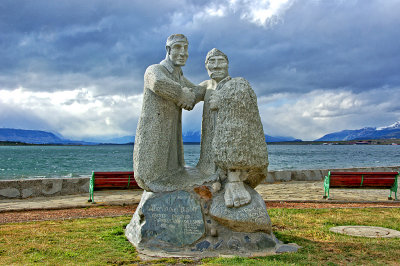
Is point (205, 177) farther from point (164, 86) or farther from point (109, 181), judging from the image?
point (109, 181)

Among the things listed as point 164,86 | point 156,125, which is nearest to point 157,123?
point 156,125

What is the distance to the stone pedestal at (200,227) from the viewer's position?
4.88 m

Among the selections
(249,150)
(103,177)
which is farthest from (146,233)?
(103,177)

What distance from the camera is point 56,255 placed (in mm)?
4723

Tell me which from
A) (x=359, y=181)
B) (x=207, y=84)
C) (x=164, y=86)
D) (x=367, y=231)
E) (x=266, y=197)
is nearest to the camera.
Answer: (x=164, y=86)

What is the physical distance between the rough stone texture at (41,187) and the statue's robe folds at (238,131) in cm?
699

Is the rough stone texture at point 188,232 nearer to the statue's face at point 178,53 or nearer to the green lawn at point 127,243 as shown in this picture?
the green lawn at point 127,243

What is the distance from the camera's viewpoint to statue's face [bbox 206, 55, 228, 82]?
5551 millimetres

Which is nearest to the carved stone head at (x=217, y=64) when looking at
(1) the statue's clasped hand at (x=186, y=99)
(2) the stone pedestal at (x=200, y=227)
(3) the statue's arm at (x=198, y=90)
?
(3) the statue's arm at (x=198, y=90)

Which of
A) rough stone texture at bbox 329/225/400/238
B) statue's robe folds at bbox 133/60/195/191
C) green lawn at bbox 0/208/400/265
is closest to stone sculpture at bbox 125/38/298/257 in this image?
statue's robe folds at bbox 133/60/195/191

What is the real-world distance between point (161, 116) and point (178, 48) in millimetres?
1085

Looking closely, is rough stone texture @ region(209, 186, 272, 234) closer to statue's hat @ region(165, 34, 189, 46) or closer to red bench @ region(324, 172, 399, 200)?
statue's hat @ region(165, 34, 189, 46)

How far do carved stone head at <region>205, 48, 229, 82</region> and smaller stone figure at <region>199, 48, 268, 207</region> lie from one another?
32 centimetres

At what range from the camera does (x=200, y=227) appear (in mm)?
5004
